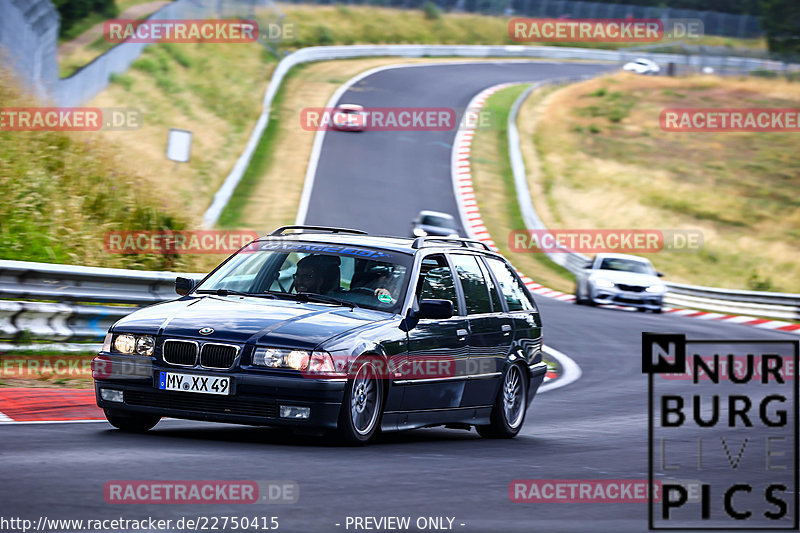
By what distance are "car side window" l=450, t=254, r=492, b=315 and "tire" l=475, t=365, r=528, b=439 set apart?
643 mm

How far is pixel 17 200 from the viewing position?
46.5ft

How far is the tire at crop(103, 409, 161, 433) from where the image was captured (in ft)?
27.6

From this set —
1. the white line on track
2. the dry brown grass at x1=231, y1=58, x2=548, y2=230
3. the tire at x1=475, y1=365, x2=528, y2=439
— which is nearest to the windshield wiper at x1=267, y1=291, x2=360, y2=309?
the tire at x1=475, y1=365, x2=528, y2=439

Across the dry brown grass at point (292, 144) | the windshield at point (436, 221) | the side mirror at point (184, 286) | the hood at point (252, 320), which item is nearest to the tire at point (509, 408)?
the hood at point (252, 320)

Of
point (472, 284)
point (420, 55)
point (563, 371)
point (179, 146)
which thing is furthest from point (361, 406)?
point (420, 55)

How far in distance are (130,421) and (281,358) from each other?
1.30 meters

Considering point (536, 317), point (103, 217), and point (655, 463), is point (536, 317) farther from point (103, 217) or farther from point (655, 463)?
point (103, 217)

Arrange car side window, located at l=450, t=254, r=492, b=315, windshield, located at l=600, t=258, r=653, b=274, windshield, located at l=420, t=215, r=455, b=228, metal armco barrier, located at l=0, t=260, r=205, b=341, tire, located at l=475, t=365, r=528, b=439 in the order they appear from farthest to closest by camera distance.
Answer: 1. windshield, located at l=420, t=215, r=455, b=228
2. windshield, located at l=600, t=258, r=653, b=274
3. metal armco barrier, located at l=0, t=260, r=205, b=341
4. tire, located at l=475, t=365, r=528, b=439
5. car side window, located at l=450, t=254, r=492, b=315

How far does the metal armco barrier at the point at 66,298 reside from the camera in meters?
11.5

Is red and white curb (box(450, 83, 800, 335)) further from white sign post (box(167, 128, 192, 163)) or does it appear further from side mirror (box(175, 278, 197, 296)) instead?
side mirror (box(175, 278, 197, 296))

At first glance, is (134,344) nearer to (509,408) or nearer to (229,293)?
(229,293)

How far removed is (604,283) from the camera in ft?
92.5

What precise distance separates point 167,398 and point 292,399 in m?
0.81

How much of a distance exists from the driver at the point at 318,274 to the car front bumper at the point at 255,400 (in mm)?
1308
